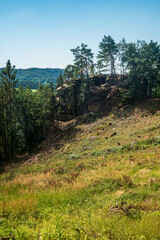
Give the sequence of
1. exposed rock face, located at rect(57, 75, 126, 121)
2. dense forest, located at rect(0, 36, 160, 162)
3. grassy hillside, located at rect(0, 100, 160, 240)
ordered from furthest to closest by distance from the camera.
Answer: exposed rock face, located at rect(57, 75, 126, 121) → dense forest, located at rect(0, 36, 160, 162) → grassy hillside, located at rect(0, 100, 160, 240)

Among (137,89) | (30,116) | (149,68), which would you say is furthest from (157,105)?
(30,116)

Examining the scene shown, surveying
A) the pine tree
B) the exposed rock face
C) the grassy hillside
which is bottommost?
the grassy hillside

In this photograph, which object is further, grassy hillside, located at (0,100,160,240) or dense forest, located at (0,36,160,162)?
dense forest, located at (0,36,160,162)

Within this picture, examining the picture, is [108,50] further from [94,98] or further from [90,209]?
[90,209]

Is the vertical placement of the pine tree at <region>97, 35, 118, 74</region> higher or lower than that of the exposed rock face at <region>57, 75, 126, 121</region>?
higher

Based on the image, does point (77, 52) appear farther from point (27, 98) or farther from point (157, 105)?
point (157, 105)

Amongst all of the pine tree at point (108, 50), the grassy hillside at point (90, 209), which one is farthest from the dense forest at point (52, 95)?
the grassy hillside at point (90, 209)

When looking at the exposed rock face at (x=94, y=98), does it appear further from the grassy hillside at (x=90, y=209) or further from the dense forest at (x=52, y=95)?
the grassy hillside at (x=90, y=209)

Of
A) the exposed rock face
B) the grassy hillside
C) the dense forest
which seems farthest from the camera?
the exposed rock face

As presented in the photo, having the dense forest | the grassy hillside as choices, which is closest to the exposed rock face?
the dense forest

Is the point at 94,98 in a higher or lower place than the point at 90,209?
higher

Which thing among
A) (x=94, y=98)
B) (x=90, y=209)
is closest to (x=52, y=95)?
(x=94, y=98)

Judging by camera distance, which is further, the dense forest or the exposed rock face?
the exposed rock face

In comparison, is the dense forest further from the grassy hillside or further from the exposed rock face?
the grassy hillside
